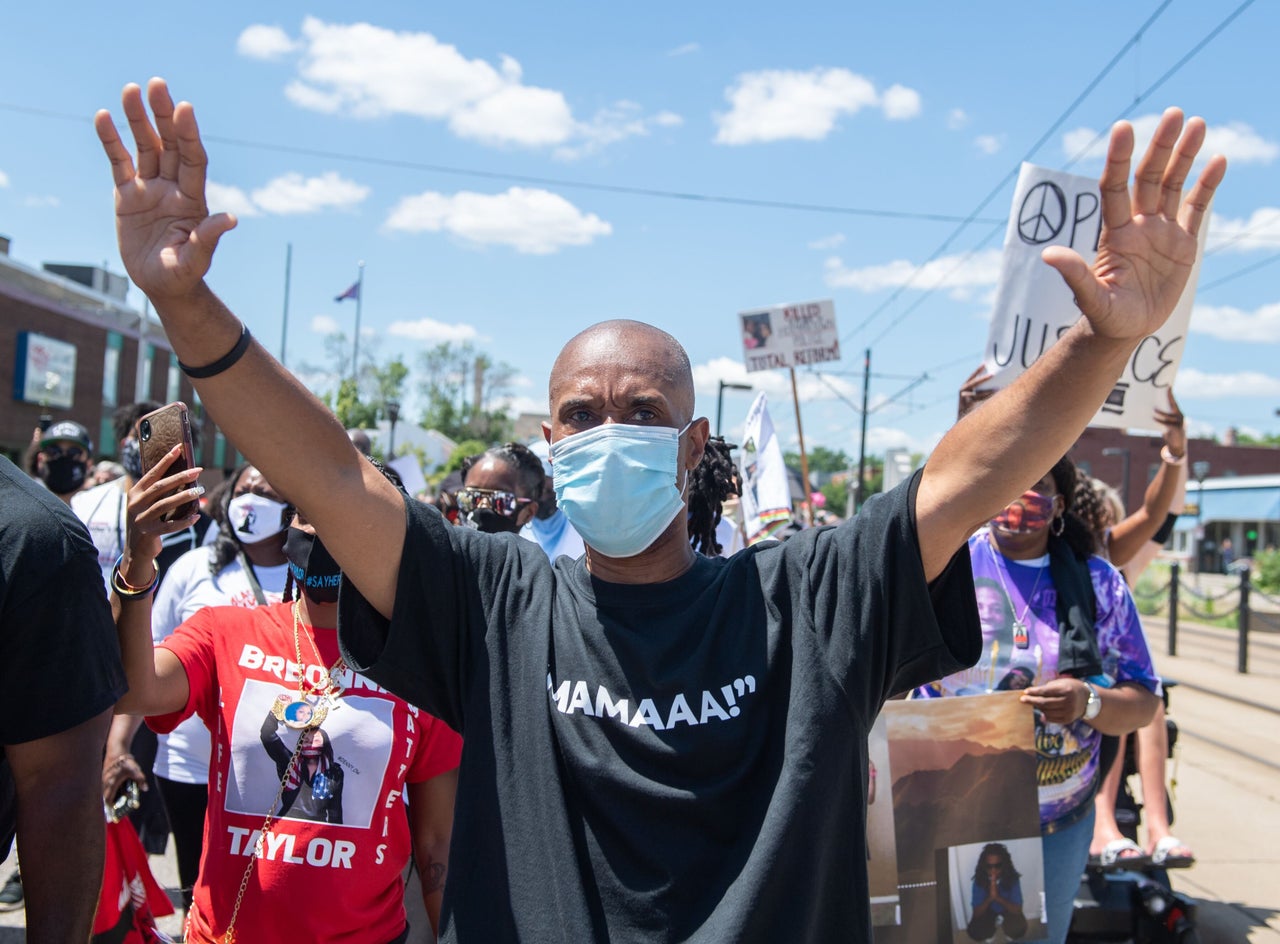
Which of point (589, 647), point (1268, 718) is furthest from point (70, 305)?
point (589, 647)

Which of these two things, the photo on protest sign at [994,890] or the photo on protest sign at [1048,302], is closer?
the photo on protest sign at [994,890]

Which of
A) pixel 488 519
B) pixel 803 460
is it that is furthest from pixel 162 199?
pixel 803 460

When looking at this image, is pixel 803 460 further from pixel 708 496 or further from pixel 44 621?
pixel 44 621

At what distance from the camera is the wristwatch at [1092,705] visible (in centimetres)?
318

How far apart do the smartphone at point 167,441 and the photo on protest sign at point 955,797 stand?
2006 mm

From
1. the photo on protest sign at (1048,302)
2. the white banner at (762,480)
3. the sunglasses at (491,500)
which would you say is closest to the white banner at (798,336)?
the white banner at (762,480)

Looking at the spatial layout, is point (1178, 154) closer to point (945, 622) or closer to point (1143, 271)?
point (1143, 271)

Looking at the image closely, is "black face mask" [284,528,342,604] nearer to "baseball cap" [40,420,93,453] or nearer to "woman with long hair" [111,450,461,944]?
"woman with long hair" [111,450,461,944]

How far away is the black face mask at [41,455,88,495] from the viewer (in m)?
5.93

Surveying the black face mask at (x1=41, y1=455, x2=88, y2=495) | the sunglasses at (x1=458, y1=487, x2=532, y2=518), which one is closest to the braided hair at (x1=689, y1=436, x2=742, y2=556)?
the sunglasses at (x1=458, y1=487, x2=532, y2=518)

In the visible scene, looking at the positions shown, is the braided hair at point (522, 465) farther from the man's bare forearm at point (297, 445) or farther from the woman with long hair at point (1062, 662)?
the man's bare forearm at point (297, 445)

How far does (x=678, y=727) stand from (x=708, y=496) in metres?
2.88

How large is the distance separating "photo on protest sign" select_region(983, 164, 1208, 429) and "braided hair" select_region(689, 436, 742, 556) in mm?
1284

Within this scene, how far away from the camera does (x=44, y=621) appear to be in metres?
1.87
